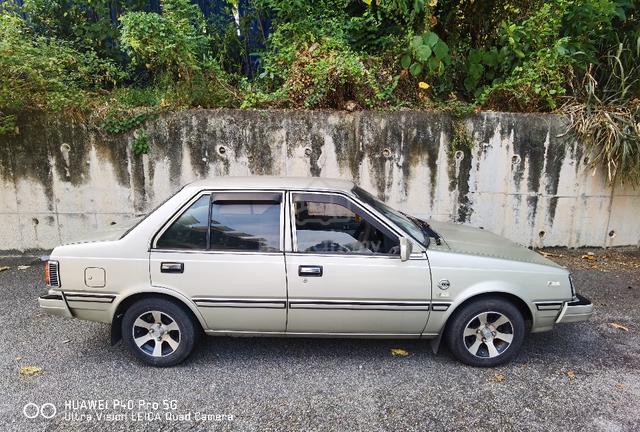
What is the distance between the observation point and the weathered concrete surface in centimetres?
628

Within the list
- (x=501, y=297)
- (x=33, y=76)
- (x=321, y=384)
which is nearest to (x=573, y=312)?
(x=501, y=297)

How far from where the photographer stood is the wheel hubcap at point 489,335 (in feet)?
12.0

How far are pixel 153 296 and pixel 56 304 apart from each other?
0.81 meters

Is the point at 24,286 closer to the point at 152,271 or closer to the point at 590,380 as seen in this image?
the point at 152,271

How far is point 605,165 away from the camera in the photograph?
6.36m

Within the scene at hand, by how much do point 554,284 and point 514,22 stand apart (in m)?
5.22

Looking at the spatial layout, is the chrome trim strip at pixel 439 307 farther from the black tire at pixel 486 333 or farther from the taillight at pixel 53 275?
the taillight at pixel 53 275

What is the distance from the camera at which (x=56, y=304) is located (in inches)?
145

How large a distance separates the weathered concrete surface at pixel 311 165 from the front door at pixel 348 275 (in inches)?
110

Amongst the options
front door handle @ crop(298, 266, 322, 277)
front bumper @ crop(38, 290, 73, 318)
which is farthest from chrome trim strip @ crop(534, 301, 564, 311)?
front bumper @ crop(38, 290, 73, 318)

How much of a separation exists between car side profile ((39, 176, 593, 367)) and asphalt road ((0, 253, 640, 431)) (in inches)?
10.4

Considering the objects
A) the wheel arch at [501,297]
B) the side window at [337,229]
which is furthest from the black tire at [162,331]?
the wheel arch at [501,297]

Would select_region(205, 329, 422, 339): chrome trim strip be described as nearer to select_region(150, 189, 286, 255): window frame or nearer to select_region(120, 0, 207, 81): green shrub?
select_region(150, 189, 286, 255): window frame

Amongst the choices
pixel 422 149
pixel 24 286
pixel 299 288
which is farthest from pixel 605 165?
pixel 24 286
